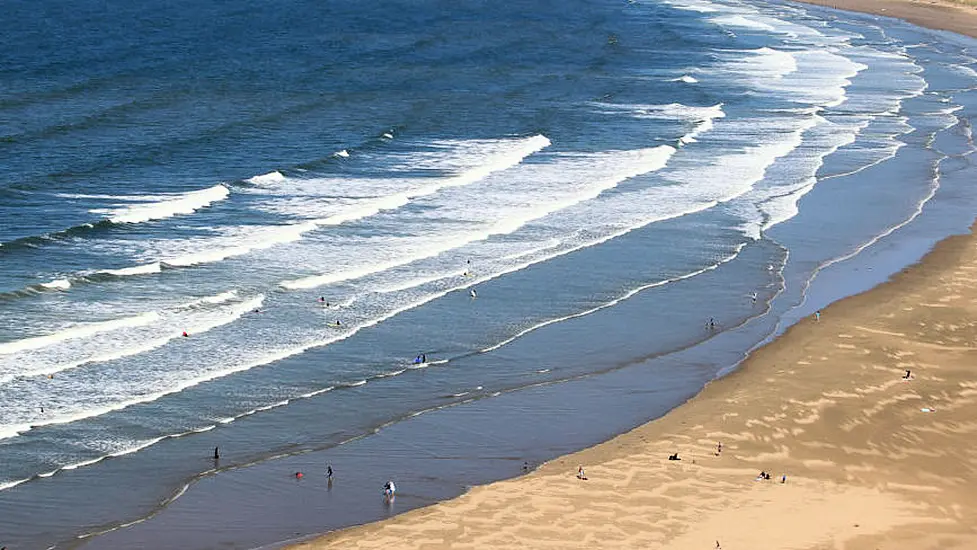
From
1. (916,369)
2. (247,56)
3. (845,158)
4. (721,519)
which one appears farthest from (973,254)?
(247,56)

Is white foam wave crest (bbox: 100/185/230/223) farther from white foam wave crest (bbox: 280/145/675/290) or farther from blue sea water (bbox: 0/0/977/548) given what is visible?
white foam wave crest (bbox: 280/145/675/290)

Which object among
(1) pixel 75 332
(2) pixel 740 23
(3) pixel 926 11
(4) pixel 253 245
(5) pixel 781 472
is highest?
(5) pixel 781 472

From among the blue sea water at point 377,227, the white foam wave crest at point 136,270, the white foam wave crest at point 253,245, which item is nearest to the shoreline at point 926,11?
the blue sea water at point 377,227

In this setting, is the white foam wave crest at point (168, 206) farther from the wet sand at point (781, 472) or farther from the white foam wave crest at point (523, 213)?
the wet sand at point (781, 472)

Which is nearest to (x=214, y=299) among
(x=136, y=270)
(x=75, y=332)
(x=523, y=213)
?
(x=136, y=270)

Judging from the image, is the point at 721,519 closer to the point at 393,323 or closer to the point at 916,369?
the point at 916,369

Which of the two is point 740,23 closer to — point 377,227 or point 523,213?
point 523,213

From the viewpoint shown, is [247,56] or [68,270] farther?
[247,56]
